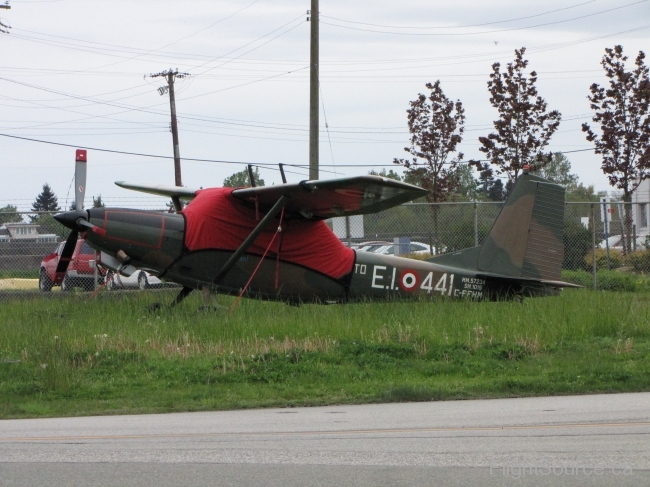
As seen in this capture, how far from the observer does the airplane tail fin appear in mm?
15492

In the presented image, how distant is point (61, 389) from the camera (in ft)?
29.7

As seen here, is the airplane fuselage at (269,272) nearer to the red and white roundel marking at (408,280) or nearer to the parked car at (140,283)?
the red and white roundel marking at (408,280)

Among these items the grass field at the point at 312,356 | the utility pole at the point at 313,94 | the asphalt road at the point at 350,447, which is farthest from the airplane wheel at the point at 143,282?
the asphalt road at the point at 350,447

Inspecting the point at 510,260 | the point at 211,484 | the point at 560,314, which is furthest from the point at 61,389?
the point at 510,260

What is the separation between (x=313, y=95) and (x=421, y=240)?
17.2ft

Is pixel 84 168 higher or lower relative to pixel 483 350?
higher

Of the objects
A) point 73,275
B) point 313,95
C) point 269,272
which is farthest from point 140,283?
point 269,272

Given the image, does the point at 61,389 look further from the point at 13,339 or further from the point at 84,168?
the point at 84,168

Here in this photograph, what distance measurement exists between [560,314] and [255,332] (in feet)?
15.0

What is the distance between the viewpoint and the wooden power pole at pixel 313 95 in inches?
880

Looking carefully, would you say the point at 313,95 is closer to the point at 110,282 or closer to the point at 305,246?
the point at 110,282

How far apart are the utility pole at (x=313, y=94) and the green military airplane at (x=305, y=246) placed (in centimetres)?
638

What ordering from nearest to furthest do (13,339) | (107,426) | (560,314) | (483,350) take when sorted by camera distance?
(107,426) < (483,350) < (13,339) < (560,314)

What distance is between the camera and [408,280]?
15.4m
